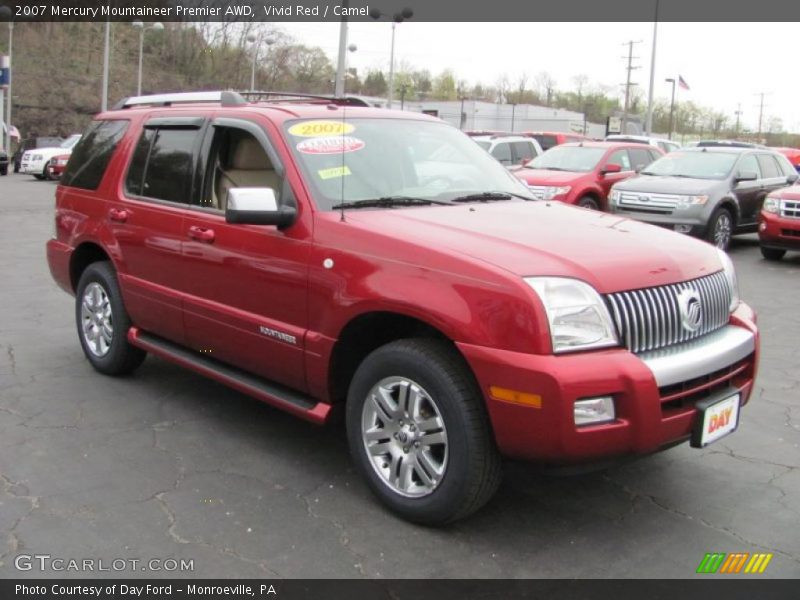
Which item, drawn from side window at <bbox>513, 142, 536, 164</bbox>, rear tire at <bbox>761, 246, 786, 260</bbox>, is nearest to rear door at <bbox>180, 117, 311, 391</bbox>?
rear tire at <bbox>761, 246, 786, 260</bbox>

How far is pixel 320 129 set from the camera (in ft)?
14.0

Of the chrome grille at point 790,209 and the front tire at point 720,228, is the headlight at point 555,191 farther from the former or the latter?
the chrome grille at point 790,209

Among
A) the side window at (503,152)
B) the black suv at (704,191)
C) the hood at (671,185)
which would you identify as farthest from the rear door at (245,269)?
the side window at (503,152)

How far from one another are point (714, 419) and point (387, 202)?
72.5 inches

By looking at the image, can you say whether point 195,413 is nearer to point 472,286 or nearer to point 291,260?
point 291,260

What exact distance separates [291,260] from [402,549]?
1456 mm

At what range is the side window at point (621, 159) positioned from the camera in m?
14.5

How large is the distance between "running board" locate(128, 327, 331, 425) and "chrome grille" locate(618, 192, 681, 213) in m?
8.93

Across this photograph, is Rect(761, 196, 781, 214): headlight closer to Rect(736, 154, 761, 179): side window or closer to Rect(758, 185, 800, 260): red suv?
Rect(758, 185, 800, 260): red suv

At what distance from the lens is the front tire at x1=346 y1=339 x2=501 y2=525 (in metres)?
3.22

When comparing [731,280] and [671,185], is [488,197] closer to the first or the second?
[731,280]

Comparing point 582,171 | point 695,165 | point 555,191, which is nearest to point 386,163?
point 555,191

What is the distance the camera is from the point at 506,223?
381 centimetres

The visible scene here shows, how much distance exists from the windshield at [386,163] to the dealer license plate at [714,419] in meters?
1.71
